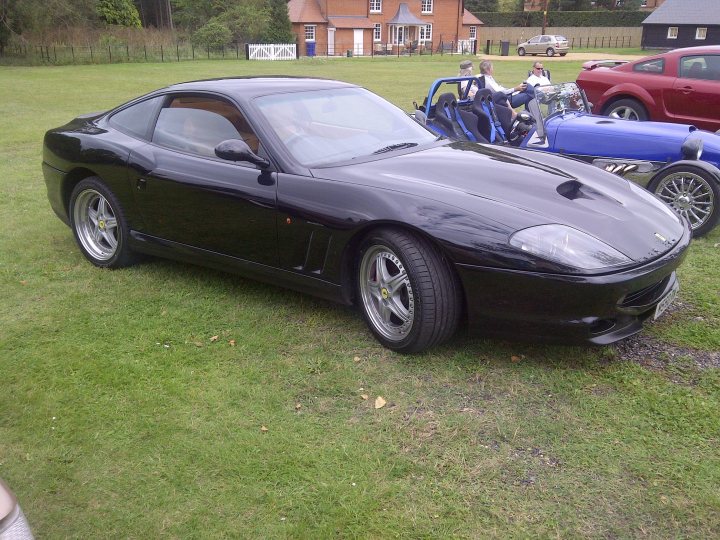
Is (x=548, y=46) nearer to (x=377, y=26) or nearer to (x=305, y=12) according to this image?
A: (x=377, y=26)

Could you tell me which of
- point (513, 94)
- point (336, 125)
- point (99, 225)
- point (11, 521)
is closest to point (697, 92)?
point (513, 94)

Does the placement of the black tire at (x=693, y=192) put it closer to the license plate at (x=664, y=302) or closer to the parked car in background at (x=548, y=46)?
the license plate at (x=664, y=302)

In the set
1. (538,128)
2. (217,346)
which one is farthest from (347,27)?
(217,346)

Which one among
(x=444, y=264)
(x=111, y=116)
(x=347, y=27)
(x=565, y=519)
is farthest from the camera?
(x=347, y=27)

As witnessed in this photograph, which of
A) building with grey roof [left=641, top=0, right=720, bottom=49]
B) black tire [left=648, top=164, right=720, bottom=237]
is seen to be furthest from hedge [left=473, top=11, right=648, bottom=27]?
black tire [left=648, top=164, right=720, bottom=237]

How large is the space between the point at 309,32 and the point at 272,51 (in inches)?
536

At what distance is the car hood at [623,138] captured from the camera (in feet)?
20.5

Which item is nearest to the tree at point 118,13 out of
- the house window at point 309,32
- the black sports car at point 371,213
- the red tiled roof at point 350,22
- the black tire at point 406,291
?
the house window at point 309,32

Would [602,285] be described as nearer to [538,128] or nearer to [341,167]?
[341,167]

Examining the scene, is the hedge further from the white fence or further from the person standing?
the person standing

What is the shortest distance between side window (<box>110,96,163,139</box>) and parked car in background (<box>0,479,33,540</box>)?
3538 millimetres

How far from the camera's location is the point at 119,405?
11.2 feet

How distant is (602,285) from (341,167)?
168cm

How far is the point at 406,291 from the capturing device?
377 cm
